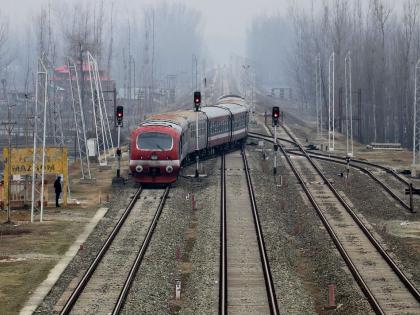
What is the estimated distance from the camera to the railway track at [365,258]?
19.4m

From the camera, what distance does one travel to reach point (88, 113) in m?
86.9

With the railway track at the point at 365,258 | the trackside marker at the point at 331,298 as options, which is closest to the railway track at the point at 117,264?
the trackside marker at the point at 331,298

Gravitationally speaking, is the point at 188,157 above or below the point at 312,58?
below

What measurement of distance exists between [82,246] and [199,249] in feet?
11.9

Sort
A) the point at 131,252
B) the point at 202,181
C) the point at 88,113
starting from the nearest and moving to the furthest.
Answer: the point at 131,252 < the point at 202,181 < the point at 88,113

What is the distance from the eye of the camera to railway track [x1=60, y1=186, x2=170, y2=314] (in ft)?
62.2

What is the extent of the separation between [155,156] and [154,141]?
817 mm

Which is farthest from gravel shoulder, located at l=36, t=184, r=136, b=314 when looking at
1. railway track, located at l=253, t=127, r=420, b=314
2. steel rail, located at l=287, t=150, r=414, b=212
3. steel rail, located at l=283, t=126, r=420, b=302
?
steel rail, located at l=287, t=150, r=414, b=212

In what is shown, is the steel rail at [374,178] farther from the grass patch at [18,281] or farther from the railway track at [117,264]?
the grass patch at [18,281]

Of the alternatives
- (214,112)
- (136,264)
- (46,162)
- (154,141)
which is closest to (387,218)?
(154,141)

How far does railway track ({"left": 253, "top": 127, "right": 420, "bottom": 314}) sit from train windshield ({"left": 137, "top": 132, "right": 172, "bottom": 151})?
6.70m

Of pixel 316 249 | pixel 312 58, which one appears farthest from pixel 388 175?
pixel 312 58

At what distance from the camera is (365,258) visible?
24.0 metres

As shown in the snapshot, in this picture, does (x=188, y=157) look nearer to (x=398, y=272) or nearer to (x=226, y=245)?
(x=226, y=245)
